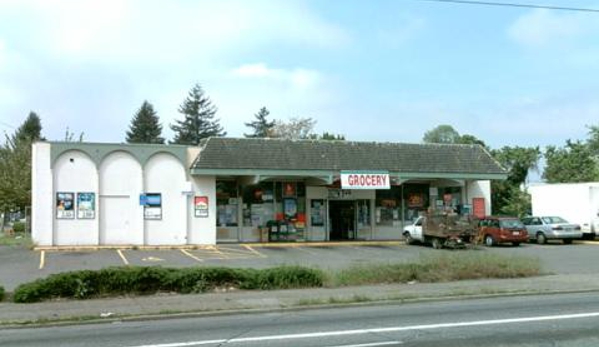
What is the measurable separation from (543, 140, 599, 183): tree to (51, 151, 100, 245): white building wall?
143 ft

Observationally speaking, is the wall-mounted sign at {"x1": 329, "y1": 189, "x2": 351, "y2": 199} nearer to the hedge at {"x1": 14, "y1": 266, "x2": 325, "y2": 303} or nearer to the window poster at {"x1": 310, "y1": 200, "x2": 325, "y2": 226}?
the window poster at {"x1": 310, "y1": 200, "x2": 325, "y2": 226}

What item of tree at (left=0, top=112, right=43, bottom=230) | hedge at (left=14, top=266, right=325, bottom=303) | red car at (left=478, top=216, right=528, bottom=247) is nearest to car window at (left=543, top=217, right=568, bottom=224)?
red car at (left=478, top=216, right=528, bottom=247)

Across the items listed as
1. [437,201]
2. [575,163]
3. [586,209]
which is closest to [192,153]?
[437,201]

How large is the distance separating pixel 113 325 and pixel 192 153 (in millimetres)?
21660

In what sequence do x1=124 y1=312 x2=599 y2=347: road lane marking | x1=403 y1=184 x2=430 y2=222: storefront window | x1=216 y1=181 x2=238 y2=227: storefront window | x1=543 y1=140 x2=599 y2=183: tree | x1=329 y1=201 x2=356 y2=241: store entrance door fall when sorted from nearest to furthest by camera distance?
x1=124 y1=312 x2=599 y2=347: road lane marking
x1=216 y1=181 x2=238 y2=227: storefront window
x1=329 y1=201 x2=356 y2=241: store entrance door
x1=403 y1=184 x2=430 y2=222: storefront window
x1=543 y1=140 x2=599 y2=183: tree

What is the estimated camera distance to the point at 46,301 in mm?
14469

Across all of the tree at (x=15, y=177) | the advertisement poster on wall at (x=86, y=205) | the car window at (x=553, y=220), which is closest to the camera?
the advertisement poster on wall at (x=86, y=205)

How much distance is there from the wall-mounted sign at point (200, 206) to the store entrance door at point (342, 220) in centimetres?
737

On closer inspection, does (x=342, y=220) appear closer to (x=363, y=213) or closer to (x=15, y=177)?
(x=363, y=213)

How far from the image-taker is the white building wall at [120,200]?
3133cm

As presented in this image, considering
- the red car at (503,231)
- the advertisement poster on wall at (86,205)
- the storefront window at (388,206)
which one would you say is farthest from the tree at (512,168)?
the advertisement poster on wall at (86,205)

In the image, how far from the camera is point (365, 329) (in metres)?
10.8

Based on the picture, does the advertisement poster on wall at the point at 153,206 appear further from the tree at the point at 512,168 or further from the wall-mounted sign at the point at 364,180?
the tree at the point at 512,168

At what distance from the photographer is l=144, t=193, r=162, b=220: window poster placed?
31.8m
